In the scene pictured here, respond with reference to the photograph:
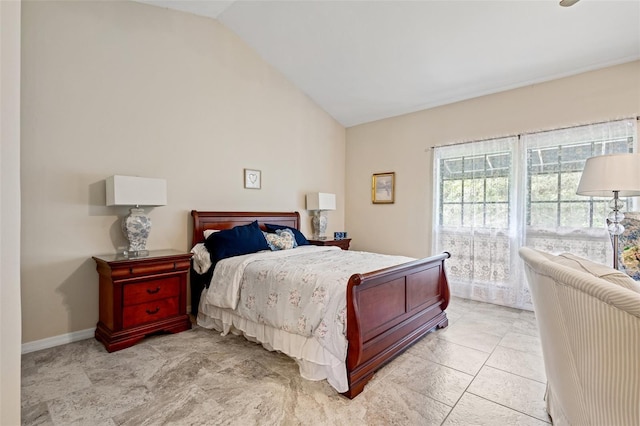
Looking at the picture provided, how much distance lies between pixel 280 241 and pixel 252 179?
1.02 meters

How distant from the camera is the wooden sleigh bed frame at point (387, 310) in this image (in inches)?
77.2

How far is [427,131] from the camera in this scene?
14.8ft

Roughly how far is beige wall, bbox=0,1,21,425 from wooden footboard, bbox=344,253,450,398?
153cm

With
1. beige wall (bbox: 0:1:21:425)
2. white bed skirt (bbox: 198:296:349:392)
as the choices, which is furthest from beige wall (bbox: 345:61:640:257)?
beige wall (bbox: 0:1:21:425)

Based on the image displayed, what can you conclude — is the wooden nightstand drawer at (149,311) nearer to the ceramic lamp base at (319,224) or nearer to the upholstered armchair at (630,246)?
the ceramic lamp base at (319,224)

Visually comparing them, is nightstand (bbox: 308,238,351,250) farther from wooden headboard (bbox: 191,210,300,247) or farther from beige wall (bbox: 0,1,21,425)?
beige wall (bbox: 0,1,21,425)

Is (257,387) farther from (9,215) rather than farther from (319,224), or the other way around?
(319,224)

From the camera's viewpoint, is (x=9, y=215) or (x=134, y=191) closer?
(x=9, y=215)

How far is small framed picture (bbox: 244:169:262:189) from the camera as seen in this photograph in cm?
405

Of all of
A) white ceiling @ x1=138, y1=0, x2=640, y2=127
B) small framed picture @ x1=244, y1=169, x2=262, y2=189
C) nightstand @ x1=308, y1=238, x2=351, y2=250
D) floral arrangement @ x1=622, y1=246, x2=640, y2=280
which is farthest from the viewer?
nightstand @ x1=308, y1=238, x2=351, y2=250

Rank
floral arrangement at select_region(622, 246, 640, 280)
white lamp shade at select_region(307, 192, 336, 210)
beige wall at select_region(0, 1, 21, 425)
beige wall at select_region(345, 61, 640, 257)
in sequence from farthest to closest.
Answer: white lamp shade at select_region(307, 192, 336, 210)
beige wall at select_region(345, 61, 640, 257)
floral arrangement at select_region(622, 246, 640, 280)
beige wall at select_region(0, 1, 21, 425)

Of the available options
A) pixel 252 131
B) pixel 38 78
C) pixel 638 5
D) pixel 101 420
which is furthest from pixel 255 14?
pixel 101 420

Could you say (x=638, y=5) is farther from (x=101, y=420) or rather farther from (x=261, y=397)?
(x=101, y=420)

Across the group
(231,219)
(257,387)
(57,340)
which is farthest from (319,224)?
(57,340)
